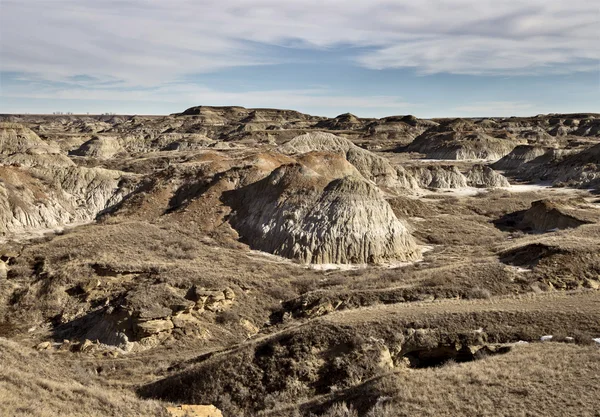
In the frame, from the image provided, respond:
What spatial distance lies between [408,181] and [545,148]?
1779 inches

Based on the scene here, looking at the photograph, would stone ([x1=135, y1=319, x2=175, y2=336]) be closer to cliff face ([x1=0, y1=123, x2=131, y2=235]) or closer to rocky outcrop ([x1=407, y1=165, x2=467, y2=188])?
cliff face ([x1=0, y1=123, x2=131, y2=235])

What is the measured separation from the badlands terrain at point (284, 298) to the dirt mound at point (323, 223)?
13cm

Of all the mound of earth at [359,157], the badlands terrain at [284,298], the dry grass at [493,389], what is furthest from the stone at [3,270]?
the mound of earth at [359,157]

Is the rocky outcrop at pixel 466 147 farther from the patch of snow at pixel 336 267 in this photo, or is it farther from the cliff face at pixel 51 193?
the patch of snow at pixel 336 267

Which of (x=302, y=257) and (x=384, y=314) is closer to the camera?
(x=384, y=314)

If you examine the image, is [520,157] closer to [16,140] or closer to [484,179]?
[484,179]

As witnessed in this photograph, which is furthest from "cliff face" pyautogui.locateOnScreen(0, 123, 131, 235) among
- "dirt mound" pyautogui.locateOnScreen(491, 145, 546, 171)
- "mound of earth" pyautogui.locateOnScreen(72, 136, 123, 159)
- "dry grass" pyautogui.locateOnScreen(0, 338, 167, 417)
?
"dirt mound" pyautogui.locateOnScreen(491, 145, 546, 171)

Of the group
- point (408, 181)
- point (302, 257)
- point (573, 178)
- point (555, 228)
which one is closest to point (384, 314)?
point (302, 257)

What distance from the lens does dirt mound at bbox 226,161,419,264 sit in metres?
33.9

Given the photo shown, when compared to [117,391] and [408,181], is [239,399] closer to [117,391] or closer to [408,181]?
[117,391]

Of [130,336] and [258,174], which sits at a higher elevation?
[258,174]

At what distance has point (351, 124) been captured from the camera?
19388 cm

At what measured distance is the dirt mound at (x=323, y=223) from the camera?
33938 millimetres

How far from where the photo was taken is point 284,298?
86.6ft
